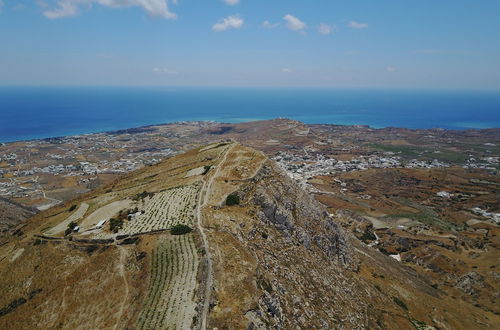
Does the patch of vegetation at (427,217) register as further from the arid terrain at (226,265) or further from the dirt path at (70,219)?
the dirt path at (70,219)

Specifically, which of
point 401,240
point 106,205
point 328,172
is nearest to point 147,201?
point 106,205

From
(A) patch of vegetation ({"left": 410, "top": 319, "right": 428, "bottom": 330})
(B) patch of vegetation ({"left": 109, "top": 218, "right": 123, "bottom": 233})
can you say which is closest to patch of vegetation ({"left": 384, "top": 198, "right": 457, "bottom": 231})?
(A) patch of vegetation ({"left": 410, "top": 319, "right": 428, "bottom": 330})

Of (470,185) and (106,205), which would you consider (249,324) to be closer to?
(106,205)

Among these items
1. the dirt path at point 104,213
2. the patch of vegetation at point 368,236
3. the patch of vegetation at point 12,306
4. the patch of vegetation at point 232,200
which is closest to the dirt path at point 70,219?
the dirt path at point 104,213

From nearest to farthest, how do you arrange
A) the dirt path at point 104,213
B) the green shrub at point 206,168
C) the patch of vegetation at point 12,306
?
the patch of vegetation at point 12,306, the dirt path at point 104,213, the green shrub at point 206,168

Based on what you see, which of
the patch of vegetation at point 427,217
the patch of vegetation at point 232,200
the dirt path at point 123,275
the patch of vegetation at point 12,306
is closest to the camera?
the dirt path at point 123,275

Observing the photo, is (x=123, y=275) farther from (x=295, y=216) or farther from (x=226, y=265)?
(x=295, y=216)

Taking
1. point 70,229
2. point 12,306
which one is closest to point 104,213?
point 70,229
